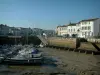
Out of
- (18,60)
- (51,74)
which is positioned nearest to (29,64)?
(18,60)

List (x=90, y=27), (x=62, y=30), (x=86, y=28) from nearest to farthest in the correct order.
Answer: (x=90, y=27)
(x=86, y=28)
(x=62, y=30)

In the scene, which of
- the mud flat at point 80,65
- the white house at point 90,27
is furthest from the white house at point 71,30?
the mud flat at point 80,65

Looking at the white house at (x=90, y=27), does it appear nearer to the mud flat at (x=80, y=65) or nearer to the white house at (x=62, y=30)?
the white house at (x=62, y=30)

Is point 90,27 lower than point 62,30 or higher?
higher

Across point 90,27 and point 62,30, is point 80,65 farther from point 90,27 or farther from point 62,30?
point 62,30

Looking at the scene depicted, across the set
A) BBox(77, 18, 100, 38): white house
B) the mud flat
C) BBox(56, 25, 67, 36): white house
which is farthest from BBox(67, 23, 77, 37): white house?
the mud flat

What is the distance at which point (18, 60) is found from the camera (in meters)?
36.6

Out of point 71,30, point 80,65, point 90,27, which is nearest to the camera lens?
point 80,65

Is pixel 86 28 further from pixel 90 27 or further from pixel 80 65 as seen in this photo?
pixel 80 65

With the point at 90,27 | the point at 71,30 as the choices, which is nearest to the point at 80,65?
the point at 90,27

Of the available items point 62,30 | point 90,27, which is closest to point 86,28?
point 90,27

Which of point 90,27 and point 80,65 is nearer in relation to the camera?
point 80,65

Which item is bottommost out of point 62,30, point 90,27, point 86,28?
point 62,30

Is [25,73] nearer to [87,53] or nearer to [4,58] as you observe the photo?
[4,58]
